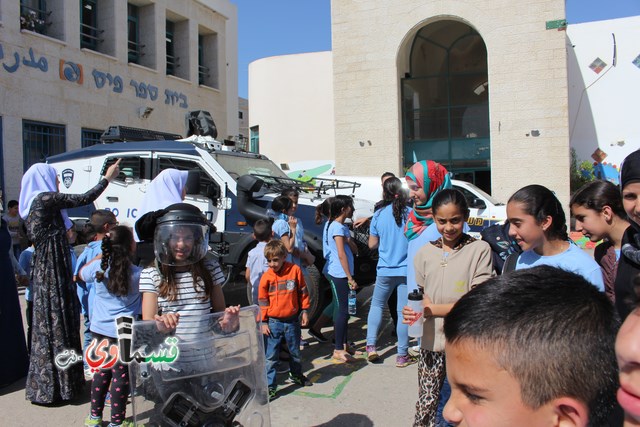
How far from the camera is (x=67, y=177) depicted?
818 cm

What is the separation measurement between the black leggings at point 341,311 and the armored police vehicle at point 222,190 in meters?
0.73

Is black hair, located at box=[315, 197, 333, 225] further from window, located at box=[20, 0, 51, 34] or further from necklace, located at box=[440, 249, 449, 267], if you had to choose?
window, located at box=[20, 0, 51, 34]

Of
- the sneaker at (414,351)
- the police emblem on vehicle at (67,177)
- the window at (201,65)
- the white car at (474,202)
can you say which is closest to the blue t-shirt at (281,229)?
the sneaker at (414,351)

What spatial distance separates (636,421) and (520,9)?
16.8 meters

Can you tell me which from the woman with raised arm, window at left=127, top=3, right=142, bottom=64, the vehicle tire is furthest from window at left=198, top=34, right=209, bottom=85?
the woman with raised arm

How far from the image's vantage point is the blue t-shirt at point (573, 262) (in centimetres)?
239

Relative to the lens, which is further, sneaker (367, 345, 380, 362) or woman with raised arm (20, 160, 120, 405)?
sneaker (367, 345, 380, 362)

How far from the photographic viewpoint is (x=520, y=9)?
15.3 meters

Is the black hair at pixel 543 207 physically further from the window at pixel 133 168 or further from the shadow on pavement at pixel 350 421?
the window at pixel 133 168

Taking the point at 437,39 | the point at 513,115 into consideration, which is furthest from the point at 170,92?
the point at 513,115

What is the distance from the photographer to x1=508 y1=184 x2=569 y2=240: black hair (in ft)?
8.54

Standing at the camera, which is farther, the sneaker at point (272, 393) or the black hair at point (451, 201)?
the sneaker at point (272, 393)

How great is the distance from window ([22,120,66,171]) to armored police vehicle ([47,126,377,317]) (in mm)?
6597

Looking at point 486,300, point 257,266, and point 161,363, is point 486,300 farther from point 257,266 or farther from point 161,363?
point 257,266
